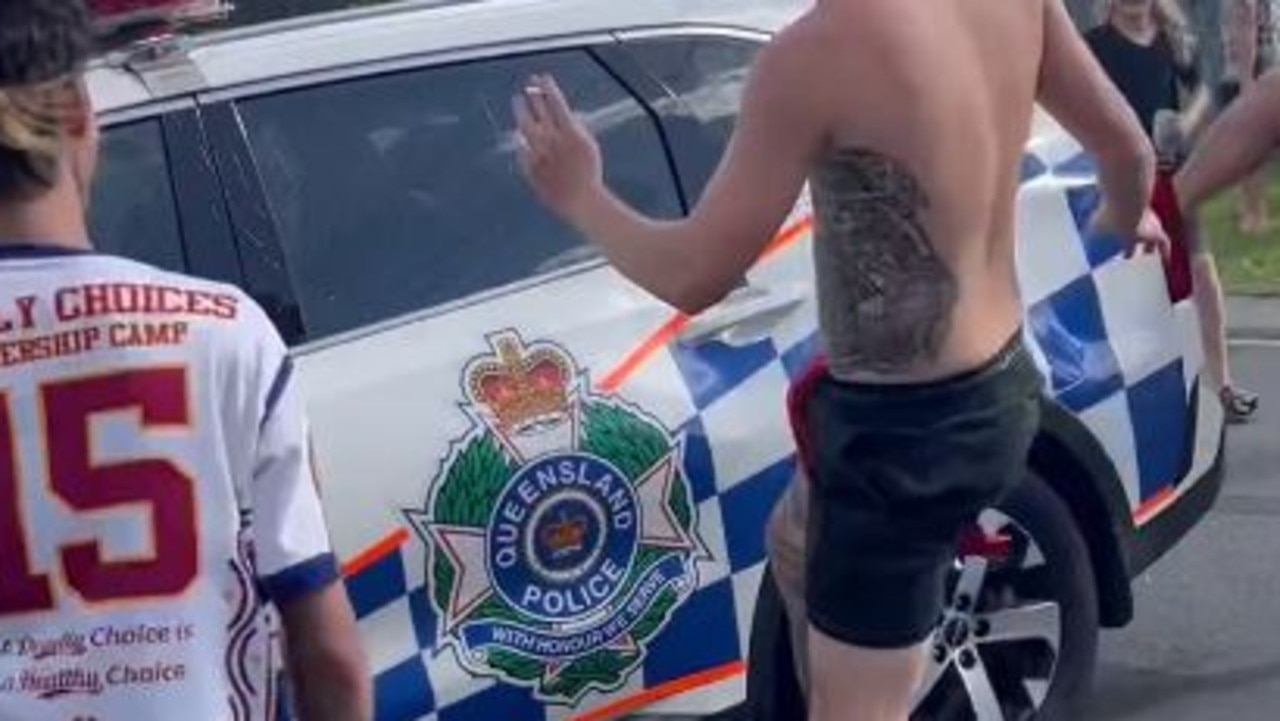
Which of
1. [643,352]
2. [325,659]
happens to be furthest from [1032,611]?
[325,659]

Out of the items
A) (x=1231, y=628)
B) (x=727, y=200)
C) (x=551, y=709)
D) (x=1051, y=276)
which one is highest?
(x=727, y=200)

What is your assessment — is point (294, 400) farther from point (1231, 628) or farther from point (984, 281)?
point (1231, 628)

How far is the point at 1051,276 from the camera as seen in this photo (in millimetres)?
5879

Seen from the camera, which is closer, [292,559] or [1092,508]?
[292,559]

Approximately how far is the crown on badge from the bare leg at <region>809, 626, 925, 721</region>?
0.88 metres

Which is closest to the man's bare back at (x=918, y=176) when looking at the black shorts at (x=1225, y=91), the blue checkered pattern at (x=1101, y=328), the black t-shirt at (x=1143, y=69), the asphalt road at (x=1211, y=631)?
the blue checkered pattern at (x=1101, y=328)

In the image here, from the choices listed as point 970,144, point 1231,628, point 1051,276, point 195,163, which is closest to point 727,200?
point 970,144

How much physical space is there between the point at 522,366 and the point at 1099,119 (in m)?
1.11

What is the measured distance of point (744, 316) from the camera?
5426 millimetres

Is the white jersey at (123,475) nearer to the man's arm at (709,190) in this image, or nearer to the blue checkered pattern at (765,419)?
the man's arm at (709,190)

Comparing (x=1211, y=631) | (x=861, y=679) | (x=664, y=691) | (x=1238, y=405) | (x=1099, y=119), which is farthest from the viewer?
(x=1238, y=405)

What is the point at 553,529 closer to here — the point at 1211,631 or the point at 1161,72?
the point at 1211,631

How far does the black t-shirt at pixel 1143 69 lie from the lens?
9828 millimetres

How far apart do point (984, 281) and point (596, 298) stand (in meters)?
1.16
